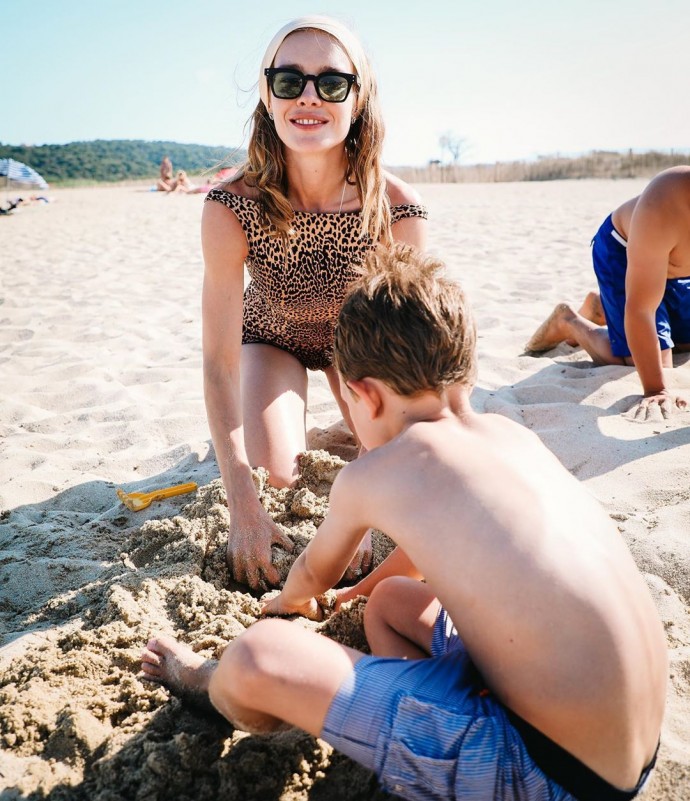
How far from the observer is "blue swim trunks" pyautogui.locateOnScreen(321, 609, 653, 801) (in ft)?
3.79

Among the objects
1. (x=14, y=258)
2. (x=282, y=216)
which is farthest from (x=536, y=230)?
(x=282, y=216)

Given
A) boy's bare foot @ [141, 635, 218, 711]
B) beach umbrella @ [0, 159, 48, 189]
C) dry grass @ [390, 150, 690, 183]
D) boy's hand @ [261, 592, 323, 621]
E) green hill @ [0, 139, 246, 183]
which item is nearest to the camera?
boy's bare foot @ [141, 635, 218, 711]

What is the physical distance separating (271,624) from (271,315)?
1891 mm

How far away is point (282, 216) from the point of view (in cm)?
259

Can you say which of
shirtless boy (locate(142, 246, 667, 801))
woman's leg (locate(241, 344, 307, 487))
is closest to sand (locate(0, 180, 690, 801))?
woman's leg (locate(241, 344, 307, 487))

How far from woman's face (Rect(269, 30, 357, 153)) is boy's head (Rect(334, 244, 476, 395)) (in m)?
1.12

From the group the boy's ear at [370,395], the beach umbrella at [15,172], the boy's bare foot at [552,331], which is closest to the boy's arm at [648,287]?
the boy's bare foot at [552,331]

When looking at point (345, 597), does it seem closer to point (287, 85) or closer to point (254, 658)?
Answer: point (254, 658)

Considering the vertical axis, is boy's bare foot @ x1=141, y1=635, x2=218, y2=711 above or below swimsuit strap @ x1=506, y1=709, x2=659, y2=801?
below

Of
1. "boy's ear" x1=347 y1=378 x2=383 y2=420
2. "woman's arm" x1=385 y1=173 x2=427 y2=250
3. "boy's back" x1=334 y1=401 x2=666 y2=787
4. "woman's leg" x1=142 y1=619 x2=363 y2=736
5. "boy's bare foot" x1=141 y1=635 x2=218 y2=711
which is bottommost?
"boy's bare foot" x1=141 y1=635 x2=218 y2=711

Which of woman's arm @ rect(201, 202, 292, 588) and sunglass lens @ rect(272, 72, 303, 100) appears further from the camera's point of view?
sunglass lens @ rect(272, 72, 303, 100)

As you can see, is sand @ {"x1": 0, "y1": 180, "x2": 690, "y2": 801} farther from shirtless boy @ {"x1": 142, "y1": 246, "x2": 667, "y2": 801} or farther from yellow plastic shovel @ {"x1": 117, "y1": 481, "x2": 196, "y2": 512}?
shirtless boy @ {"x1": 142, "y1": 246, "x2": 667, "y2": 801}

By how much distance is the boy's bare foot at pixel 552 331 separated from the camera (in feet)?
12.4

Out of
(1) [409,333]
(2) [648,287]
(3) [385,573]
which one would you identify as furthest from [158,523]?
(2) [648,287]
